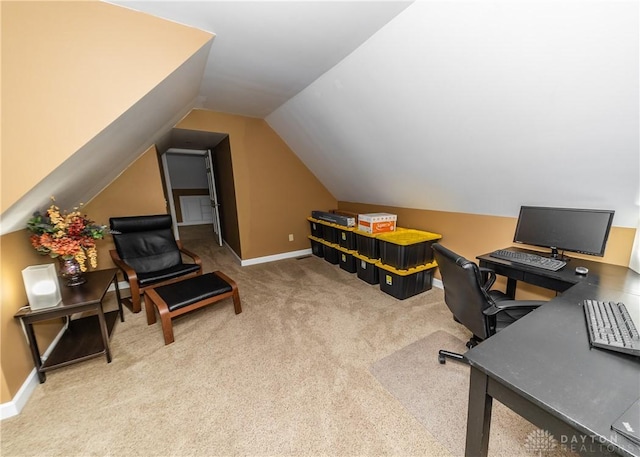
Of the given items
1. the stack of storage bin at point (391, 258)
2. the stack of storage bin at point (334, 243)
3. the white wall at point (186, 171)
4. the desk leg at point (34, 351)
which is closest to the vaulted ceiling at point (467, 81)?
the stack of storage bin at point (391, 258)

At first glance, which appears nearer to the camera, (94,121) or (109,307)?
(94,121)

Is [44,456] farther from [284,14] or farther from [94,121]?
[284,14]

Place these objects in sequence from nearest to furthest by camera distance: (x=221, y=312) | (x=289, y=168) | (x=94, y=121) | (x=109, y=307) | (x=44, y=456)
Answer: (x=44, y=456)
(x=94, y=121)
(x=221, y=312)
(x=109, y=307)
(x=289, y=168)

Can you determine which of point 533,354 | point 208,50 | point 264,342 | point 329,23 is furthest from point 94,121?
point 533,354

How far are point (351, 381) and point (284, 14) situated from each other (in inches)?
96.5

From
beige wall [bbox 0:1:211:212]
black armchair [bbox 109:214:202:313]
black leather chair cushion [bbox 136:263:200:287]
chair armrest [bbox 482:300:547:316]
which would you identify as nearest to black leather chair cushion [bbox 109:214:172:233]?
black armchair [bbox 109:214:202:313]

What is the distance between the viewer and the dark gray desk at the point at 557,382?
26.6 inches

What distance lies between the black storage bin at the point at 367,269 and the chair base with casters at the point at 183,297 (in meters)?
1.61

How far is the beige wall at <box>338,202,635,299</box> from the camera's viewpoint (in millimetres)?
1831

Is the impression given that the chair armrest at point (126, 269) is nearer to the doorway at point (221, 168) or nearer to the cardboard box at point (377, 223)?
the doorway at point (221, 168)

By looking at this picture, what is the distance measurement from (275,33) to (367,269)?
2610mm

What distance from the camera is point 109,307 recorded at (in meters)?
2.79

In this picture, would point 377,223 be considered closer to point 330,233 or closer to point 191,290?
point 330,233

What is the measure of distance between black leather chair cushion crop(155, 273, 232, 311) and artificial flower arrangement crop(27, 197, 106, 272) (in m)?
0.61
